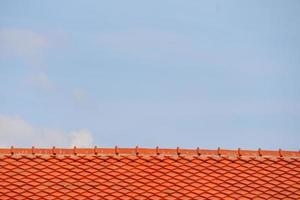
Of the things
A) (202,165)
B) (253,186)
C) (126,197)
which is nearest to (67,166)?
(126,197)

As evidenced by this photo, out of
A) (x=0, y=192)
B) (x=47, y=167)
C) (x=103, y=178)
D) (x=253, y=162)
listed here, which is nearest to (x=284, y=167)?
(x=253, y=162)

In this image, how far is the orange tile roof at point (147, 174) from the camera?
24625mm

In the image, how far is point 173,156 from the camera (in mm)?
26406

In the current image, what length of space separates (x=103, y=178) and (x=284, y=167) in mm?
6782

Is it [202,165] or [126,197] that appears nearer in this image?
[126,197]

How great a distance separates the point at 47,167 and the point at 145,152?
3.62m

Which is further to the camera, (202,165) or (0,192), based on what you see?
(202,165)

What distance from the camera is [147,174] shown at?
1004 inches

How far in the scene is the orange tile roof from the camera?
24.6m

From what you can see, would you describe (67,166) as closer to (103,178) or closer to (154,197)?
(103,178)

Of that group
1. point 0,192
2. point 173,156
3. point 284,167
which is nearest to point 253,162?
point 284,167

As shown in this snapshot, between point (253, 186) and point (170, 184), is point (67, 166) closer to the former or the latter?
point (170, 184)

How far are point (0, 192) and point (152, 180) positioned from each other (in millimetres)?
5269

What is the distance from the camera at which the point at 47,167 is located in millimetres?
25375
